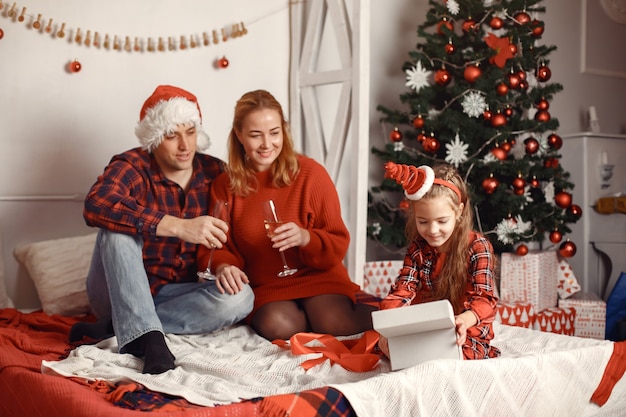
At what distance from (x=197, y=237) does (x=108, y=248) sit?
28 centimetres

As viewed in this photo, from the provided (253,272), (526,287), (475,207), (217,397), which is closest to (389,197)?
(475,207)

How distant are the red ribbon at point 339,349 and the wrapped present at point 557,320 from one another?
4.65 feet

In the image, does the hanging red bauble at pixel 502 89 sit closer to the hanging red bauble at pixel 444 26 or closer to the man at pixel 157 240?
the hanging red bauble at pixel 444 26

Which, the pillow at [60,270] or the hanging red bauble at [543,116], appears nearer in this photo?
the pillow at [60,270]

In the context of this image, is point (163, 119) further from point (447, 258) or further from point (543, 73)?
point (543, 73)

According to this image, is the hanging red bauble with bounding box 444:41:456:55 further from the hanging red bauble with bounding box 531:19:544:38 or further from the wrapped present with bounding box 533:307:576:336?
the wrapped present with bounding box 533:307:576:336

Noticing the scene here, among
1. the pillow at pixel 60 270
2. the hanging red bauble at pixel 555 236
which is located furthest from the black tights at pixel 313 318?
the hanging red bauble at pixel 555 236

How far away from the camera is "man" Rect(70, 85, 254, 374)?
6.98 feet

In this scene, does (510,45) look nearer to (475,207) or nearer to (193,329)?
(475,207)

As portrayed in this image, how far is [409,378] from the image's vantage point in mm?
1660

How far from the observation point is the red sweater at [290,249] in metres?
2.49

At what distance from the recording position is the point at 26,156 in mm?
3074

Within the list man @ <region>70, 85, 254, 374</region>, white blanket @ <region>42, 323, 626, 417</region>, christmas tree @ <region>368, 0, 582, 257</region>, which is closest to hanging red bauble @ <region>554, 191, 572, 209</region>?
christmas tree @ <region>368, 0, 582, 257</region>

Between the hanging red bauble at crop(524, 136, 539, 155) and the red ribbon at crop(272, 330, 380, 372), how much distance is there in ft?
5.11
